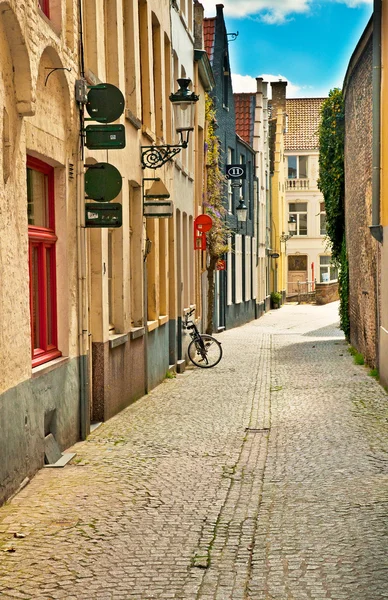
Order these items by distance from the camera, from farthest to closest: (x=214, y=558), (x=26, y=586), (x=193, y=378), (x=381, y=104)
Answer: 1. (x=193, y=378)
2. (x=381, y=104)
3. (x=214, y=558)
4. (x=26, y=586)

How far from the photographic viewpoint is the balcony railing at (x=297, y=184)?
67.7 meters

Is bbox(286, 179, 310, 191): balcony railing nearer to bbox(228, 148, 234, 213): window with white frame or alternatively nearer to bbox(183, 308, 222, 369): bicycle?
bbox(228, 148, 234, 213): window with white frame

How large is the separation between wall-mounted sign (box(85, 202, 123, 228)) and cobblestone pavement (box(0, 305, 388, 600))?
2.24 meters

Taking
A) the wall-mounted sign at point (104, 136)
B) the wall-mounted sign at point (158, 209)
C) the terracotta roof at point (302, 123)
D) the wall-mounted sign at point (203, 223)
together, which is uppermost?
the terracotta roof at point (302, 123)

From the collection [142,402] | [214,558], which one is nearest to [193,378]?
[142,402]

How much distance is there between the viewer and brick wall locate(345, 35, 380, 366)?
1712 centimetres

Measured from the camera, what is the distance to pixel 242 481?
27.3 feet

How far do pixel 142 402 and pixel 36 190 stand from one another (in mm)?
5420

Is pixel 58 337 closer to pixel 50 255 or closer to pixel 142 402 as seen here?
pixel 50 255

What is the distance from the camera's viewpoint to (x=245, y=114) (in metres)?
44.2

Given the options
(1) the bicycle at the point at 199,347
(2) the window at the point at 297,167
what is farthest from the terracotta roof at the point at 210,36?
(2) the window at the point at 297,167

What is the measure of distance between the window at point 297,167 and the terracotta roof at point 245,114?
23666mm

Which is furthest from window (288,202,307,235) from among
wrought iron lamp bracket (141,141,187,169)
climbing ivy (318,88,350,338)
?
wrought iron lamp bracket (141,141,187,169)

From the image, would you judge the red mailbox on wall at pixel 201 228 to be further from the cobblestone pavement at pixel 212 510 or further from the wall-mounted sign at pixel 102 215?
the wall-mounted sign at pixel 102 215
